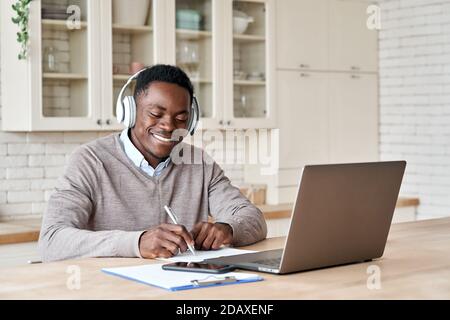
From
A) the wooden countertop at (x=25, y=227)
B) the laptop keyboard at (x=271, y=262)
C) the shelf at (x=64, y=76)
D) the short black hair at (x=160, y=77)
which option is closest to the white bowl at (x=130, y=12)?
the shelf at (x=64, y=76)

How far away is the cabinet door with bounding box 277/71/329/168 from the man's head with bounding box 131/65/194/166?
2.47 meters

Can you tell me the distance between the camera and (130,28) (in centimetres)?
461

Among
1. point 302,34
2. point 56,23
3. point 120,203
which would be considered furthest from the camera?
point 302,34

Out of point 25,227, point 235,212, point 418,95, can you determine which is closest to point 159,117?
point 235,212

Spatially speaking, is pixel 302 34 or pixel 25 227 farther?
pixel 302 34

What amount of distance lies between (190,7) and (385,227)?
2.95m

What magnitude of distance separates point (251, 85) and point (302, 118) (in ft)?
1.62

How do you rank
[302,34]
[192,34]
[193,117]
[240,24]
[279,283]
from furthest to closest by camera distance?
[302,34], [240,24], [192,34], [193,117], [279,283]

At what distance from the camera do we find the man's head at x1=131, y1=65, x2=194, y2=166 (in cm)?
290

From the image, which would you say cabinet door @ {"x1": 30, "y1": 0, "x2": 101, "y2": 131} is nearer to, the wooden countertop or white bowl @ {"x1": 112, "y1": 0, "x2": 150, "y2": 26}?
white bowl @ {"x1": 112, "y1": 0, "x2": 150, "y2": 26}

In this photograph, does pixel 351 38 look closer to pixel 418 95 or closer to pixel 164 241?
pixel 418 95

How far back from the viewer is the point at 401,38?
5.85m

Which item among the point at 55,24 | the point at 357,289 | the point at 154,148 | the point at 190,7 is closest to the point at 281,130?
the point at 190,7
